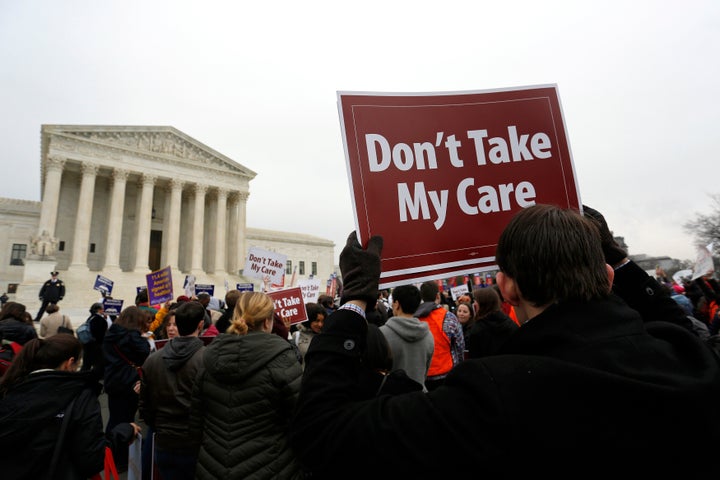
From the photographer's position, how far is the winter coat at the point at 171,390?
3.19 metres

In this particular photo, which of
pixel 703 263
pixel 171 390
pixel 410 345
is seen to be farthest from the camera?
pixel 703 263

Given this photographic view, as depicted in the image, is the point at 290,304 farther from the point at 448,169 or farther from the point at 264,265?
the point at 448,169

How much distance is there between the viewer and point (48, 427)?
2266 mm

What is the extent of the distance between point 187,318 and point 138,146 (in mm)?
37328

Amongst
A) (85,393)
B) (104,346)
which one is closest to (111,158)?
(104,346)

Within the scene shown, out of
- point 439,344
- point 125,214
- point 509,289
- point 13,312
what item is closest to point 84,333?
point 13,312

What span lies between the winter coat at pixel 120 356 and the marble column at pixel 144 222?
105 ft

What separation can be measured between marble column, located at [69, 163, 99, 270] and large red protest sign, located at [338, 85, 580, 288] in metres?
35.8

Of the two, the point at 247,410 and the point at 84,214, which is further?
the point at 84,214

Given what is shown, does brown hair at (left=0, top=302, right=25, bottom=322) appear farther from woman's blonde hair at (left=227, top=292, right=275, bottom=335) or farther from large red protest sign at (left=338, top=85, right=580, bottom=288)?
large red protest sign at (left=338, top=85, right=580, bottom=288)

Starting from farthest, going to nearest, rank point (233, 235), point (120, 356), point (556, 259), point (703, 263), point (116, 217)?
point (233, 235)
point (116, 217)
point (703, 263)
point (120, 356)
point (556, 259)

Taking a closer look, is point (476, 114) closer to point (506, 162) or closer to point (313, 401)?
point (506, 162)

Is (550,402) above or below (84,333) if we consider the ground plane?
above

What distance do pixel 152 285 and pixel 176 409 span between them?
31.4 feet
